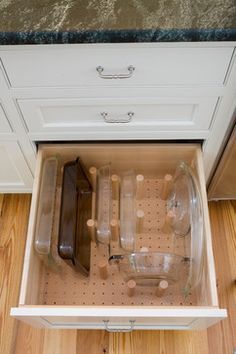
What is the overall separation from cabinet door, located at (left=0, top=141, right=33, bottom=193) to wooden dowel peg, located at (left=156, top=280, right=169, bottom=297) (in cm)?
57

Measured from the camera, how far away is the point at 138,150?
114 cm

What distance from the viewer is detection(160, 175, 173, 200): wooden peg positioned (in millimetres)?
1155

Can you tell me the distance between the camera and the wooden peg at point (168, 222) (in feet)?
3.61

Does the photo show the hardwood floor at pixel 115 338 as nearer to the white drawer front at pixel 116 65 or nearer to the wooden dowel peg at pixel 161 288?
the wooden dowel peg at pixel 161 288

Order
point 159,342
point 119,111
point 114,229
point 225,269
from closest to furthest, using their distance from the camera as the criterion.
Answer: point 119,111
point 114,229
point 159,342
point 225,269

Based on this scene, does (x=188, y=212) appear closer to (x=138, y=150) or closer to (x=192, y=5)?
(x=138, y=150)

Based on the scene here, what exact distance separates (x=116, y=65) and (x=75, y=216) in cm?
42

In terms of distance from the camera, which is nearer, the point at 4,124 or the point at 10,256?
the point at 4,124

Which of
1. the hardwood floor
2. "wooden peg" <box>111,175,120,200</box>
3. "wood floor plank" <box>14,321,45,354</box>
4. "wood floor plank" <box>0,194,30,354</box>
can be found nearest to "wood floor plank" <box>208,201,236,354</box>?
the hardwood floor

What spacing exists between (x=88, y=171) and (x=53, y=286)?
→ 368 mm

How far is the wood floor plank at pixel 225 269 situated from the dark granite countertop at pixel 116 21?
2.77ft

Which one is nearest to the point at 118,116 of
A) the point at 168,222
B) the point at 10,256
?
the point at 168,222

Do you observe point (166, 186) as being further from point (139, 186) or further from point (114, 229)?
point (114, 229)

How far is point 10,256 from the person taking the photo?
4.55ft
